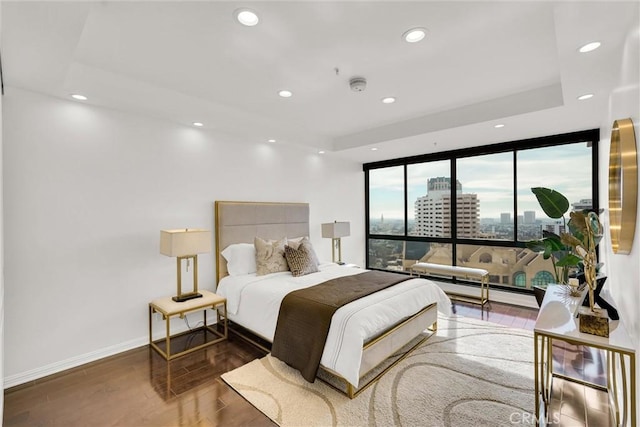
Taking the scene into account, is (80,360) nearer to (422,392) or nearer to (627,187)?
(422,392)

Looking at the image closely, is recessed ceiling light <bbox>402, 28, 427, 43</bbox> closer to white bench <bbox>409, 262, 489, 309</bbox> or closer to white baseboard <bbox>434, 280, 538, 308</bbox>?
white bench <bbox>409, 262, 489, 309</bbox>

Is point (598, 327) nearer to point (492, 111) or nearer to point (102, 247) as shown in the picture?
point (492, 111)

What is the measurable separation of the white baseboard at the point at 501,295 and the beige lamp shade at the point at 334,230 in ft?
6.27

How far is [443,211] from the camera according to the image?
206 inches

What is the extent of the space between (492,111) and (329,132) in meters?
2.24

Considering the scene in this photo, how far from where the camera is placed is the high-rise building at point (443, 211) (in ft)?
16.1

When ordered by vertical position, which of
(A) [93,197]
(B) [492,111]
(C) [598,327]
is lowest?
(C) [598,327]

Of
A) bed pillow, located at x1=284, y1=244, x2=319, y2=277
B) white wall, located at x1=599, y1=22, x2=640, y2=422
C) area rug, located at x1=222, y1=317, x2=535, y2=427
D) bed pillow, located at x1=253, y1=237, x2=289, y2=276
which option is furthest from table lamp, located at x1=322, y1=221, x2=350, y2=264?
white wall, located at x1=599, y1=22, x2=640, y2=422

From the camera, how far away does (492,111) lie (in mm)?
3408

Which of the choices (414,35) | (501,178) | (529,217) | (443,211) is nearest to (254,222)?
(414,35)

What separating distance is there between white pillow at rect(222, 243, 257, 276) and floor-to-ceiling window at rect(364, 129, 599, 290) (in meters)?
3.09

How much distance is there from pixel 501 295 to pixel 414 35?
4.03 metres

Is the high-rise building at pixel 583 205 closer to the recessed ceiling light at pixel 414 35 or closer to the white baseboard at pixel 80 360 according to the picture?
the recessed ceiling light at pixel 414 35

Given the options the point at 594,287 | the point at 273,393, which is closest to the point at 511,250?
the point at 594,287
